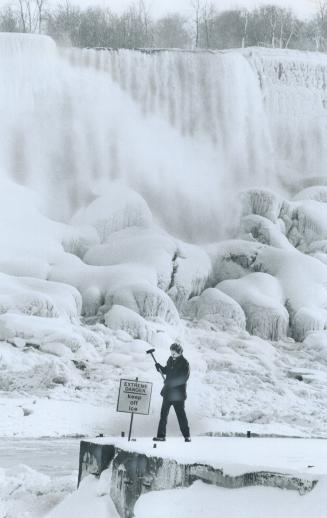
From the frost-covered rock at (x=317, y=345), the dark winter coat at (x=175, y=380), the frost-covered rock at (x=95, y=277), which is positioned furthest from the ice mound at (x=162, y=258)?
the dark winter coat at (x=175, y=380)

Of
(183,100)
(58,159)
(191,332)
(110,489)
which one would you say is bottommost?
(191,332)

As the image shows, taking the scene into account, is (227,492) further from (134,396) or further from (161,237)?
(161,237)

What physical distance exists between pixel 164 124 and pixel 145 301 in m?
9.17

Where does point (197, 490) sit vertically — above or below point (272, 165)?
below

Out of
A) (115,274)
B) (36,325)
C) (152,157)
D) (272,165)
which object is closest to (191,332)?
(115,274)

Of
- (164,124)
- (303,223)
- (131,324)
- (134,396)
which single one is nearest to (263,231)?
(303,223)

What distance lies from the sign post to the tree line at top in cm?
2298

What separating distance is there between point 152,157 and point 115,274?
272 inches

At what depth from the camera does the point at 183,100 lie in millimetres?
28203

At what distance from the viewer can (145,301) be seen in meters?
20.5

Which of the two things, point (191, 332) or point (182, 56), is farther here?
point (182, 56)

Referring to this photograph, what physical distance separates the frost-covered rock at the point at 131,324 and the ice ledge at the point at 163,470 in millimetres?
12498

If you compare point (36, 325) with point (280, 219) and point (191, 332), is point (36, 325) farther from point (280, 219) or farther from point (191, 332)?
point (280, 219)

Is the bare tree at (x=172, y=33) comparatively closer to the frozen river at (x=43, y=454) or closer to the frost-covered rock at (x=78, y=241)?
the frost-covered rock at (x=78, y=241)
